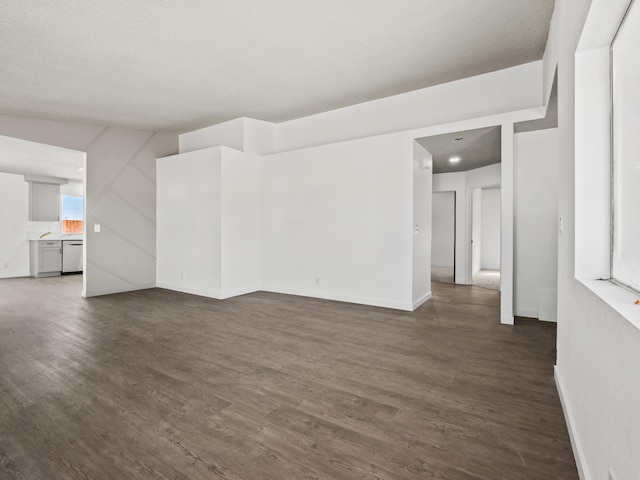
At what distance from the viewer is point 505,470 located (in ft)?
5.03

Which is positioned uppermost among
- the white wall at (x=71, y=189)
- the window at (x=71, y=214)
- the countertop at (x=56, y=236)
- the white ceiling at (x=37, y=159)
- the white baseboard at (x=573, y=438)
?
the white ceiling at (x=37, y=159)

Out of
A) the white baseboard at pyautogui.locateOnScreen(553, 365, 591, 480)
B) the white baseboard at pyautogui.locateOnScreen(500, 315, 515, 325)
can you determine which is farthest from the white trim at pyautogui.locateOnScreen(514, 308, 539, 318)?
the white baseboard at pyautogui.locateOnScreen(553, 365, 591, 480)

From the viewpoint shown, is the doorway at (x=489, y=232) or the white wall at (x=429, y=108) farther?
the doorway at (x=489, y=232)

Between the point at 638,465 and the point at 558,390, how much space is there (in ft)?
5.42

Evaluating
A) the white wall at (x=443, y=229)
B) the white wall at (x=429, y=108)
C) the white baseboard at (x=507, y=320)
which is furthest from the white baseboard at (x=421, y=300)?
the white wall at (x=443, y=229)

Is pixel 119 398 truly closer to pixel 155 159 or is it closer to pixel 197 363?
pixel 197 363

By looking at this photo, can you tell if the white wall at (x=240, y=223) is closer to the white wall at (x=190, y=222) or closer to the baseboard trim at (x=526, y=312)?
the white wall at (x=190, y=222)

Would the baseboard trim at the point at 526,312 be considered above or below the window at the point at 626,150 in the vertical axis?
below

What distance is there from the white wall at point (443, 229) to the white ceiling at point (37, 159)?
28.7 ft

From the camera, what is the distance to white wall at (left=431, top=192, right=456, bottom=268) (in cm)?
956

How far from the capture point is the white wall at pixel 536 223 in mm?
4000

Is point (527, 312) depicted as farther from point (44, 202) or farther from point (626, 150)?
point (44, 202)

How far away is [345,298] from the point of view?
505 cm

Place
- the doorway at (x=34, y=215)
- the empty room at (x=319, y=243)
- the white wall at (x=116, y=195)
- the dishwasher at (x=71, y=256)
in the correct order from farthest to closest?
the dishwasher at (x=71, y=256), the doorway at (x=34, y=215), the white wall at (x=116, y=195), the empty room at (x=319, y=243)
